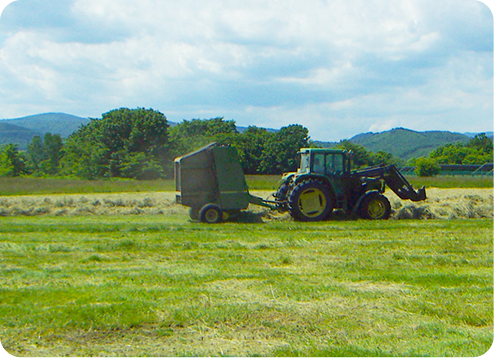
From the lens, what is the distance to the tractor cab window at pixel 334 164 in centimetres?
1644

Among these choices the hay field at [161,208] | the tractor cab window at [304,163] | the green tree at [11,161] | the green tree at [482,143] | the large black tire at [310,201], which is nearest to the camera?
the large black tire at [310,201]

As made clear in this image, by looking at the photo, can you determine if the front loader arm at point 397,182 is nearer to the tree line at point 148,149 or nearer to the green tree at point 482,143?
the tree line at point 148,149

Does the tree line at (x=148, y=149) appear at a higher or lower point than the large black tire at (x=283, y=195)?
higher

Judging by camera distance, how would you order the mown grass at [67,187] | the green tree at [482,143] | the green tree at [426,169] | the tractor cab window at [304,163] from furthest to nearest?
the green tree at [482,143]
the green tree at [426,169]
the mown grass at [67,187]
the tractor cab window at [304,163]

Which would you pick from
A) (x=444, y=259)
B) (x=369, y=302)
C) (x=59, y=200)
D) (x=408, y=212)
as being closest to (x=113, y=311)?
(x=369, y=302)

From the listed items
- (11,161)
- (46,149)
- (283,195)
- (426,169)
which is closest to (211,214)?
(283,195)

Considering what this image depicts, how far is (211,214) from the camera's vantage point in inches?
611

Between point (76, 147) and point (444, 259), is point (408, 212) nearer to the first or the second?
point (444, 259)

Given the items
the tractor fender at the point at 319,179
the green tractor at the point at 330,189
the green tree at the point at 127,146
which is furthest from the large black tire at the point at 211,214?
the green tree at the point at 127,146

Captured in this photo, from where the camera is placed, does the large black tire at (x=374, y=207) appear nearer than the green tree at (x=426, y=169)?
Yes

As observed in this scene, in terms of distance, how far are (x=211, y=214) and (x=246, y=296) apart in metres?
9.08

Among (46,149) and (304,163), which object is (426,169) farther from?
(46,149)

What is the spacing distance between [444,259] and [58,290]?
6.22 metres

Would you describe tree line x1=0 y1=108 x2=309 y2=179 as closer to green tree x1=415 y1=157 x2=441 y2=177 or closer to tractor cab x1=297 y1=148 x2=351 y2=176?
green tree x1=415 y1=157 x2=441 y2=177
